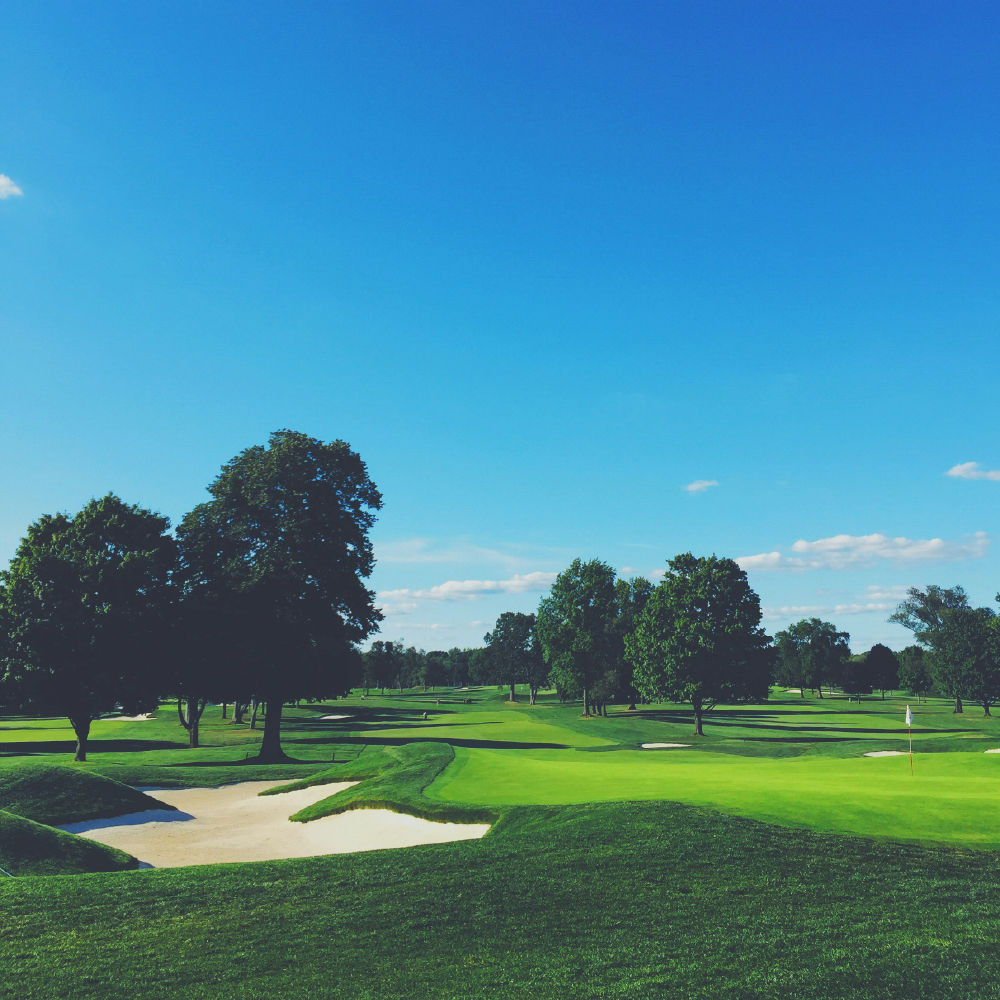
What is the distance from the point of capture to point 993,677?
80812 mm

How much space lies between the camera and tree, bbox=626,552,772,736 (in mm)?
54188

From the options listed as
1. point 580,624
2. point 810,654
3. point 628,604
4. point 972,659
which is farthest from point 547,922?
point 810,654

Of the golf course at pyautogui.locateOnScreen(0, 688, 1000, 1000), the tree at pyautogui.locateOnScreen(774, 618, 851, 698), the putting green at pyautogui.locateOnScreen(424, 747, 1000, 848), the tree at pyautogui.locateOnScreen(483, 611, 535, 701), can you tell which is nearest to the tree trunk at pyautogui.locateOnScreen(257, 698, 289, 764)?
the putting green at pyautogui.locateOnScreen(424, 747, 1000, 848)

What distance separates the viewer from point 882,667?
147000 mm

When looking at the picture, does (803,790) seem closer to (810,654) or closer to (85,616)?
(85,616)

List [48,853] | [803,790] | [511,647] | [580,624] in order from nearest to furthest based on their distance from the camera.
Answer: [48,853] < [803,790] < [580,624] < [511,647]

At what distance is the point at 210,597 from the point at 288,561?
509cm

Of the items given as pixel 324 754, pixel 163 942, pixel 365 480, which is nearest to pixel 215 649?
pixel 324 754

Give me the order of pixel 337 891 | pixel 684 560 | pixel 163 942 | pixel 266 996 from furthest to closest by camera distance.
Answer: pixel 684 560 → pixel 337 891 → pixel 163 942 → pixel 266 996

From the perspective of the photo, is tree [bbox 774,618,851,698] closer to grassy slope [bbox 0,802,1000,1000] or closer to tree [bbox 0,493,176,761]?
tree [bbox 0,493,176,761]

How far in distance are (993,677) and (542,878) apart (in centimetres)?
8767

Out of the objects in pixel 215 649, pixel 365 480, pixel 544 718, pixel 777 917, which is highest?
pixel 365 480

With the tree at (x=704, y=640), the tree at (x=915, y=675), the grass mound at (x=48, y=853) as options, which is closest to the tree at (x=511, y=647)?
the tree at (x=915, y=675)

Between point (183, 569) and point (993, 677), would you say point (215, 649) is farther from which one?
point (993, 677)
